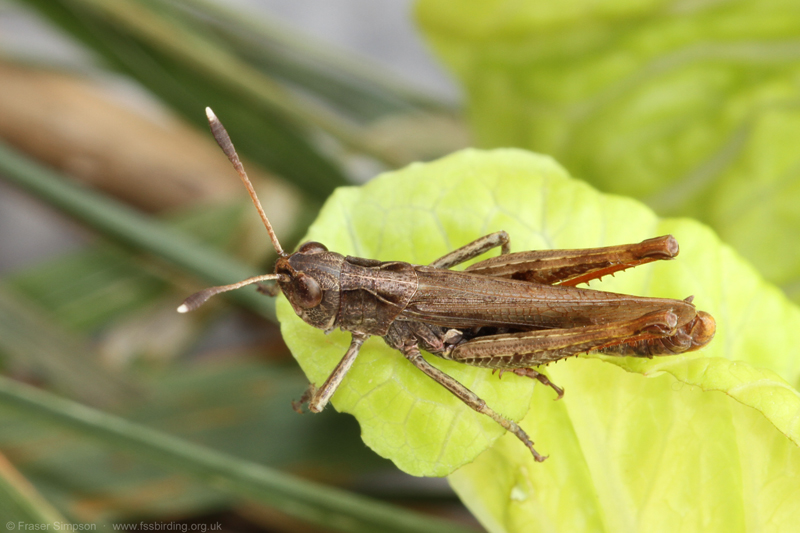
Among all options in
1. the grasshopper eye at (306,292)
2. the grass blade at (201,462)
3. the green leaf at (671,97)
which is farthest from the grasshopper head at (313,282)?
the green leaf at (671,97)

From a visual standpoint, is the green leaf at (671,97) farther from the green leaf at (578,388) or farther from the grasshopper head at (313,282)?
the grasshopper head at (313,282)

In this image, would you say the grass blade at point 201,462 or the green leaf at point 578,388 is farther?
the grass blade at point 201,462

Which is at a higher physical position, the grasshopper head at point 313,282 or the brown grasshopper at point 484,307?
the grasshopper head at point 313,282

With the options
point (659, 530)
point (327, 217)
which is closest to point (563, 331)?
point (659, 530)

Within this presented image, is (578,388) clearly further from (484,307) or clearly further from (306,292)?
(306,292)


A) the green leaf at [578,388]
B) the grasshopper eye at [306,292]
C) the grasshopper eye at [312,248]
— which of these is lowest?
the green leaf at [578,388]

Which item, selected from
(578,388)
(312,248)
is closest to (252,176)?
(312,248)

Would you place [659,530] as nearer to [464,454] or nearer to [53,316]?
[464,454]

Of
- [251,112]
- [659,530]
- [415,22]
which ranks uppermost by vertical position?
[251,112]
